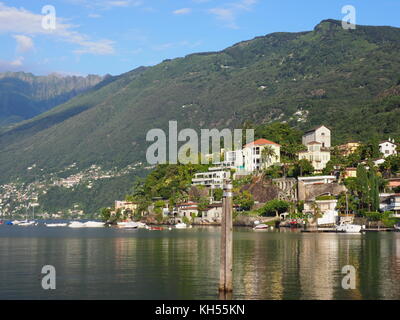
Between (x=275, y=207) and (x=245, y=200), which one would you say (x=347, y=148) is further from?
(x=275, y=207)

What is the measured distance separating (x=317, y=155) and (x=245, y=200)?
20.6 m

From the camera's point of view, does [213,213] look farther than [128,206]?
No

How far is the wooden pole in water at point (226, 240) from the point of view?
Answer: 3403cm

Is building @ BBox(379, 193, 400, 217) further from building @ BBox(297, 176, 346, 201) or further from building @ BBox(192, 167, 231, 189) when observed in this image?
building @ BBox(192, 167, 231, 189)

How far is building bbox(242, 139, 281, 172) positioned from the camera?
6181 inches

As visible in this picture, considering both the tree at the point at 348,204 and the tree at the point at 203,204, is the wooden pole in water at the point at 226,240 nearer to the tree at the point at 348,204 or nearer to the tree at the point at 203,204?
the tree at the point at 348,204

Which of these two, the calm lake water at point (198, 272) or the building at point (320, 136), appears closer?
the calm lake water at point (198, 272)

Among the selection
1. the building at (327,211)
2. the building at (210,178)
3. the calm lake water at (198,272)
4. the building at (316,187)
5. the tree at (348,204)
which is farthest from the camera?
the building at (210,178)

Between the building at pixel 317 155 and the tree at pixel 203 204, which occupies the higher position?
the building at pixel 317 155

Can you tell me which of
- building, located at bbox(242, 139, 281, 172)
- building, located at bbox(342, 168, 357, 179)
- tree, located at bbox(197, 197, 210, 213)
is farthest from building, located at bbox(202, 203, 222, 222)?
building, located at bbox(342, 168, 357, 179)

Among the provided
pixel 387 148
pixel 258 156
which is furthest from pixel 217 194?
pixel 387 148

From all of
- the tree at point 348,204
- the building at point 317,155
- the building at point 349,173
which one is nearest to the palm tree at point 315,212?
the tree at point 348,204

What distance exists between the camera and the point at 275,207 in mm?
132625

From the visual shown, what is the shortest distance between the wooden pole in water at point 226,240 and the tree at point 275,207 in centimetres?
9783
